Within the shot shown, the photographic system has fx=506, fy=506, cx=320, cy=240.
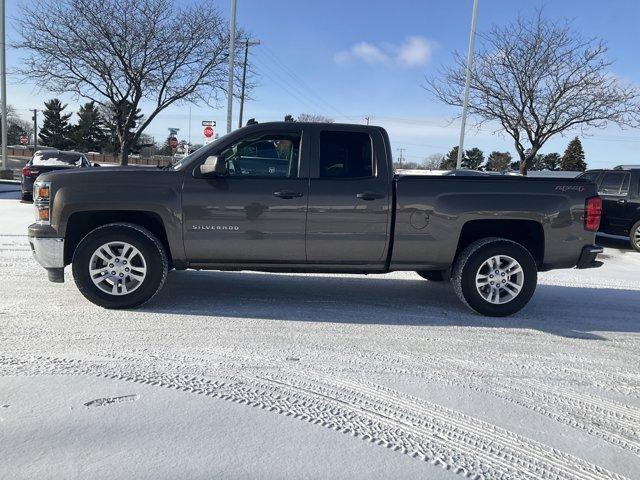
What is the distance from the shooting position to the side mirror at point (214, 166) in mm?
4785

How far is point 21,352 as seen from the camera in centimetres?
375

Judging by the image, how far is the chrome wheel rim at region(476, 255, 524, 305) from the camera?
5.25 meters

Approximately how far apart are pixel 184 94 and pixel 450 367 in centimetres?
1886

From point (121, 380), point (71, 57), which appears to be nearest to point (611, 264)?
point (121, 380)

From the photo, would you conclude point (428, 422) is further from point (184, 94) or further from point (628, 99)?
point (184, 94)

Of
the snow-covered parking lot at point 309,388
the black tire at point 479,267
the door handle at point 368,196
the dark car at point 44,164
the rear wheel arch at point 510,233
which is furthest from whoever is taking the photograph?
the dark car at point 44,164

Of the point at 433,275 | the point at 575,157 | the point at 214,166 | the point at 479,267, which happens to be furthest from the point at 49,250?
the point at 575,157

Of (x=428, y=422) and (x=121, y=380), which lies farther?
(x=121, y=380)

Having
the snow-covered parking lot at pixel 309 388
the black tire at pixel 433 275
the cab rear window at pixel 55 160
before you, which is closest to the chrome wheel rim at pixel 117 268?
the snow-covered parking lot at pixel 309 388

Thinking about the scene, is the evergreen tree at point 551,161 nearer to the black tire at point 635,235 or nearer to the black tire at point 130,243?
the black tire at point 635,235

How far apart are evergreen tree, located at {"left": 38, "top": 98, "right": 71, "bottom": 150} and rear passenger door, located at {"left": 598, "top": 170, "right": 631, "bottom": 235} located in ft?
238

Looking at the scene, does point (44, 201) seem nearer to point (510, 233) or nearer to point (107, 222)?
point (107, 222)

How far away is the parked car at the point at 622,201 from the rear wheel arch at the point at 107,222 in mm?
9281

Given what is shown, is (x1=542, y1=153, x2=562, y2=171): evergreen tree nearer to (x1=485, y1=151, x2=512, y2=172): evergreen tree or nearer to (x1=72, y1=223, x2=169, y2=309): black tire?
(x1=485, y1=151, x2=512, y2=172): evergreen tree
